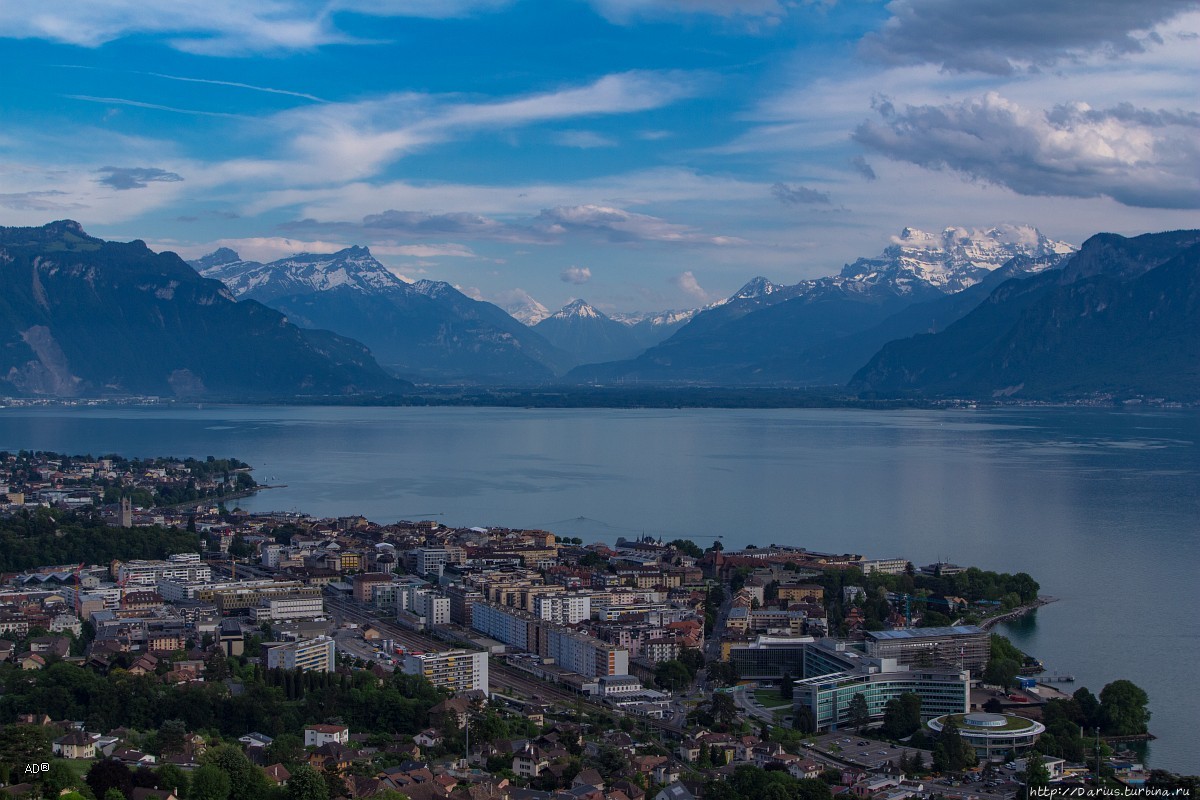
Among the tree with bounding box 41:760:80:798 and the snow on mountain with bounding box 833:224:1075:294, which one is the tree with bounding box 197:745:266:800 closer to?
the tree with bounding box 41:760:80:798

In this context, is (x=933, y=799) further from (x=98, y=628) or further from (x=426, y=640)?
(x=98, y=628)

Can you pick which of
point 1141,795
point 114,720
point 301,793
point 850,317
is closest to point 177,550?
point 114,720

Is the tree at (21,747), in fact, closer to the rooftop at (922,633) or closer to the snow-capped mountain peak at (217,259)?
the rooftop at (922,633)

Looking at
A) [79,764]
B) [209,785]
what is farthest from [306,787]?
[79,764]

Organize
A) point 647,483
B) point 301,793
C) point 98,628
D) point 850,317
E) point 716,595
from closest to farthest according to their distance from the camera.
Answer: point 301,793 < point 98,628 < point 716,595 < point 647,483 < point 850,317

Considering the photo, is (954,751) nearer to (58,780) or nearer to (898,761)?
(898,761)

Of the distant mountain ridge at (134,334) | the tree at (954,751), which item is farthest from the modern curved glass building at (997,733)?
the distant mountain ridge at (134,334)

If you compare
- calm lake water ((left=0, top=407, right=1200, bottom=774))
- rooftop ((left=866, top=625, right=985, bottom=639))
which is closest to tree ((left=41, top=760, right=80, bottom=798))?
calm lake water ((left=0, top=407, right=1200, bottom=774))
